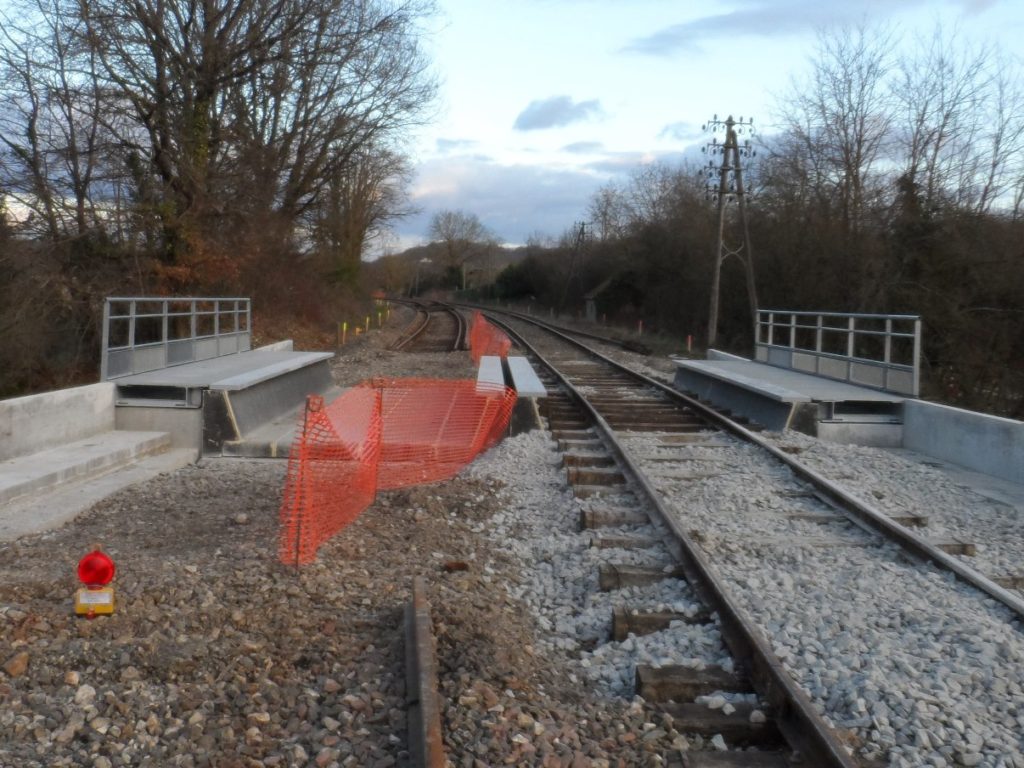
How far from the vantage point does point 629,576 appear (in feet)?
20.9

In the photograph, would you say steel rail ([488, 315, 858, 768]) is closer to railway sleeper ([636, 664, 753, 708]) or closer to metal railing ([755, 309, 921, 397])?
railway sleeper ([636, 664, 753, 708])

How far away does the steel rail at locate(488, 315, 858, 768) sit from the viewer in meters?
4.04

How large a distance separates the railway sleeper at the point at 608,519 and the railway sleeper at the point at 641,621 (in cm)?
215

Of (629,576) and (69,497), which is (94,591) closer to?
(629,576)

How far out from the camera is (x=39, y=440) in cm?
996

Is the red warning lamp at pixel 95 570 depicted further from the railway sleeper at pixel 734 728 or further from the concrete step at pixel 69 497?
the railway sleeper at pixel 734 728

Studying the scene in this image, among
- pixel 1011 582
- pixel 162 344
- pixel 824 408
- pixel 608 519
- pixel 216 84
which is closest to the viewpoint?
pixel 1011 582

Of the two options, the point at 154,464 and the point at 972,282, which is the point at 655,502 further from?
the point at 972,282

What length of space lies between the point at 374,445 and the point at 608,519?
2453 millimetres

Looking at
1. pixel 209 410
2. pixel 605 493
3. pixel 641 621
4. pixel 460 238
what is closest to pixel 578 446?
pixel 605 493

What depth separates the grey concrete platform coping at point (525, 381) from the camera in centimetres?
1281

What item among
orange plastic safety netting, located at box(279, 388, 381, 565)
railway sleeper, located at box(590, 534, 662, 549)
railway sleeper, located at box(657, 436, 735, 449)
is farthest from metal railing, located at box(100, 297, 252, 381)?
railway sleeper, located at box(590, 534, 662, 549)

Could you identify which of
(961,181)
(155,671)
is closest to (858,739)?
(155,671)

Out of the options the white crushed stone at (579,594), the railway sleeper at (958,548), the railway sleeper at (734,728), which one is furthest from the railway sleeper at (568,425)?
the railway sleeper at (734,728)
